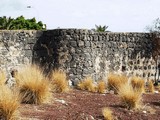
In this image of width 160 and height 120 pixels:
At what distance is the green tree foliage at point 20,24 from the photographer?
23.2 m

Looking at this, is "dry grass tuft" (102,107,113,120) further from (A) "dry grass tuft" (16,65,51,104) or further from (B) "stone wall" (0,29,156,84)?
(B) "stone wall" (0,29,156,84)

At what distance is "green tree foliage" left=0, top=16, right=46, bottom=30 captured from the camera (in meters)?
23.2

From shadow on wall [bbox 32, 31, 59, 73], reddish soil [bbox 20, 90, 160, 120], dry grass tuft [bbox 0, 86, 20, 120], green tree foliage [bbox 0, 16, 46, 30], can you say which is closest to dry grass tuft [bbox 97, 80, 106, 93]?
reddish soil [bbox 20, 90, 160, 120]

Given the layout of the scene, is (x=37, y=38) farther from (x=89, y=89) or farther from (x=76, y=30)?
(x=89, y=89)

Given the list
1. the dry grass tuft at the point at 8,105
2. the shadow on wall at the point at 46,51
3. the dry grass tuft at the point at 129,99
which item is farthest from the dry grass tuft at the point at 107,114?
the shadow on wall at the point at 46,51

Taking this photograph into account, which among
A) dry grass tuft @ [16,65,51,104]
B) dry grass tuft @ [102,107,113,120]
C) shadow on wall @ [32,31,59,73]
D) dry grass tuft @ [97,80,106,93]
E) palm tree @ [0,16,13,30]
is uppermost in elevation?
palm tree @ [0,16,13,30]

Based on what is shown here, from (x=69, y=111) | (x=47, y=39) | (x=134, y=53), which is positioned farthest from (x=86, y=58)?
(x=69, y=111)

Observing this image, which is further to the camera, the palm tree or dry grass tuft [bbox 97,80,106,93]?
Result: the palm tree

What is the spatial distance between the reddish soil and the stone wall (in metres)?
1.84

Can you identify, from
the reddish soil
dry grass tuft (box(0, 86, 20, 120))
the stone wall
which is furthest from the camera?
the stone wall

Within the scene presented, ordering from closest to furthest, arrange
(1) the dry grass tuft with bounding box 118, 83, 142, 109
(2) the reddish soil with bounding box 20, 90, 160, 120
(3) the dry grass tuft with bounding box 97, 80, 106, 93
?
(2) the reddish soil with bounding box 20, 90, 160, 120 < (1) the dry grass tuft with bounding box 118, 83, 142, 109 < (3) the dry grass tuft with bounding box 97, 80, 106, 93

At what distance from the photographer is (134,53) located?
14.8m

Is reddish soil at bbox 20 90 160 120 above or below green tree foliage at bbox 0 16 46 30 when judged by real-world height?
below

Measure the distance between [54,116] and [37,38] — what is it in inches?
227
